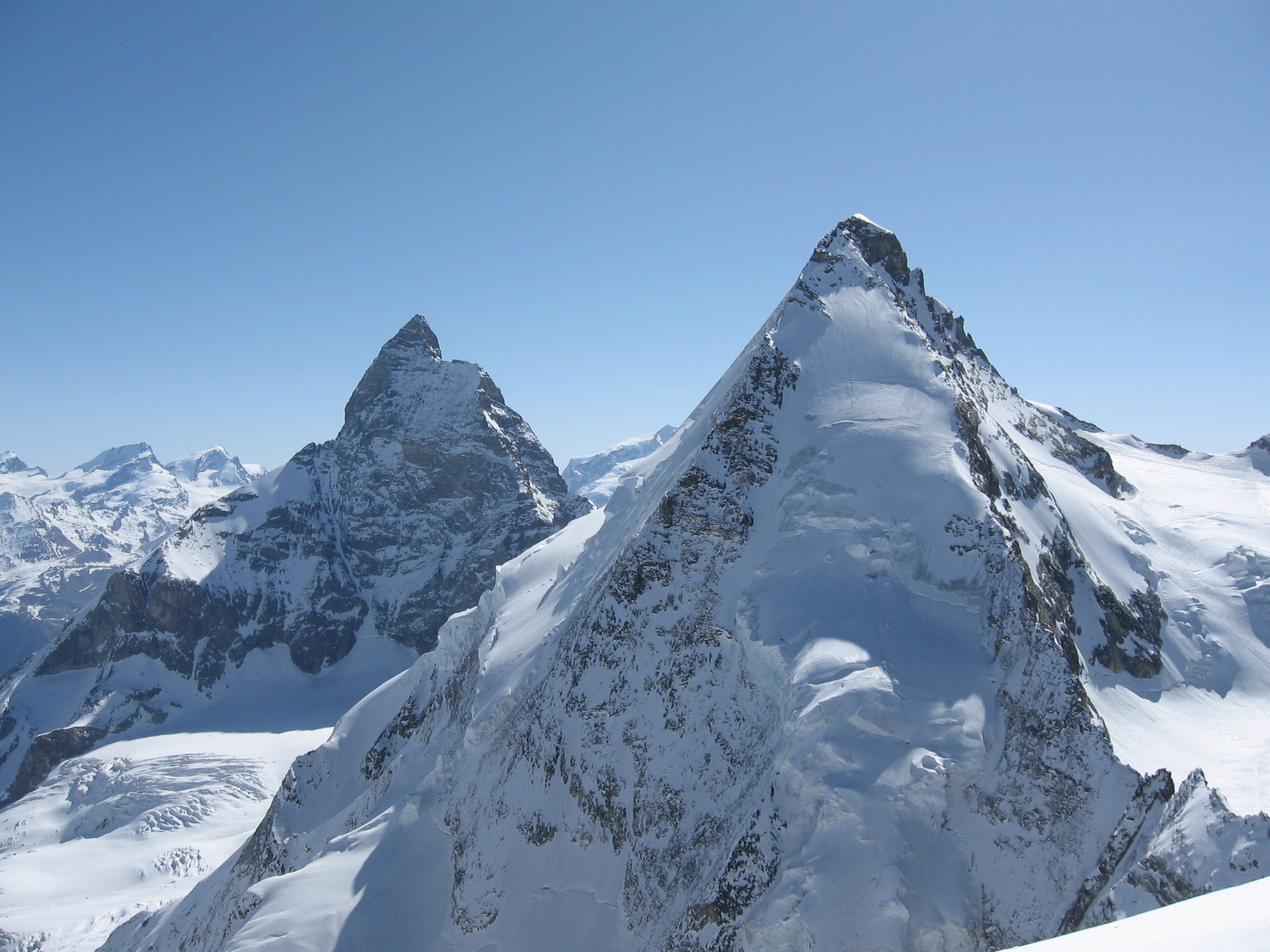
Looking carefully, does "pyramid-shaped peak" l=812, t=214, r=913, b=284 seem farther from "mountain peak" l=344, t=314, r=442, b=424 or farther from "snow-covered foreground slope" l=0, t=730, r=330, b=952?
"mountain peak" l=344, t=314, r=442, b=424

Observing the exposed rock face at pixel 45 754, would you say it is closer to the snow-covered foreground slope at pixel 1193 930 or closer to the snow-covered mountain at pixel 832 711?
the snow-covered mountain at pixel 832 711

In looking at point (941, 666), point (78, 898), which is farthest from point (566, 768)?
point (78, 898)

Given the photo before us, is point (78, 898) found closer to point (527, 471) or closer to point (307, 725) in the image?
point (307, 725)

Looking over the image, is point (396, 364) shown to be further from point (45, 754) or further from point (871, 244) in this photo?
point (871, 244)

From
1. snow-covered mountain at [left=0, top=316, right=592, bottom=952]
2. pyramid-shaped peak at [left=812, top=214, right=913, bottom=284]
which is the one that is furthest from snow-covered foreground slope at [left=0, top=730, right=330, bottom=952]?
pyramid-shaped peak at [left=812, top=214, right=913, bottom=284]

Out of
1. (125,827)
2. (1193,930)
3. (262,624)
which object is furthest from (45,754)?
(1193,930)

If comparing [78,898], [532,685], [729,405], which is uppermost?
[729,405]
